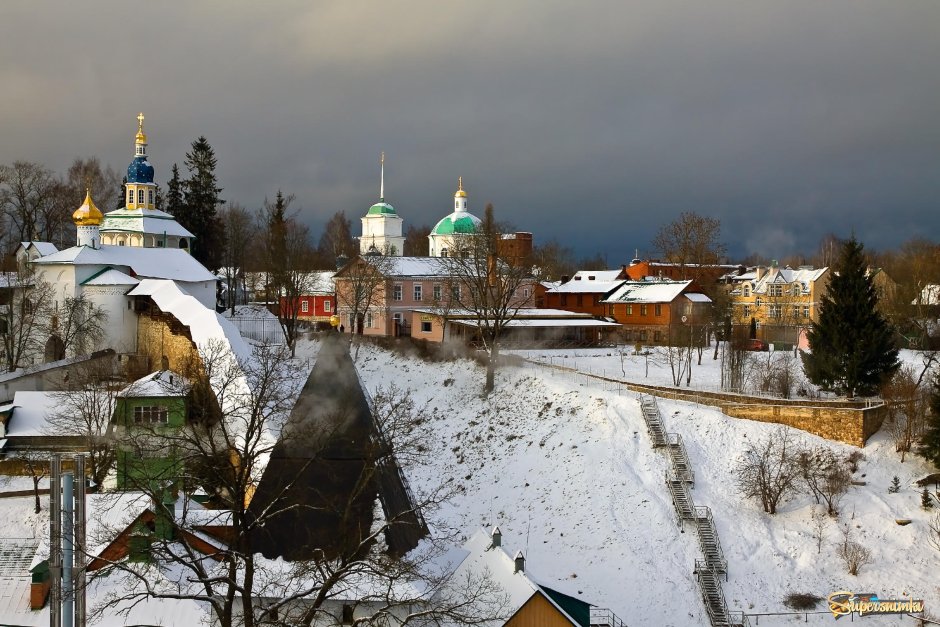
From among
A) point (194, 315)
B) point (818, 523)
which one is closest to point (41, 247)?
point (194, 315)

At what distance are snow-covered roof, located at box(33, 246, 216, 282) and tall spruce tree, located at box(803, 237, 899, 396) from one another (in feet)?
105

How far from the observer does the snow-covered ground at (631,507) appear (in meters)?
20.8

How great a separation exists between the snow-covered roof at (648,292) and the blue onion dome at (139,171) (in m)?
31.0

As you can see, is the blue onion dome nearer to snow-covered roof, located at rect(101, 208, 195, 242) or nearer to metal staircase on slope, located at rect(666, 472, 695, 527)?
snow-covered roof, located at rect(101, 208, 195, 242)

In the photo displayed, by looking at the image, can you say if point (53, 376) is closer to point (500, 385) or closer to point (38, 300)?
point (38, 300)

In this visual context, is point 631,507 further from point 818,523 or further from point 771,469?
point 818,523

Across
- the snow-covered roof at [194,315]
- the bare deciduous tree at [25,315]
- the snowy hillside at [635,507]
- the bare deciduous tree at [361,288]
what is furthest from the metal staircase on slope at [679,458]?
the bare deciduous tree at [25,315]

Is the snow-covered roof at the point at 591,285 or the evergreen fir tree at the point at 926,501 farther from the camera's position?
the snow-covered roof at the point at 591,285

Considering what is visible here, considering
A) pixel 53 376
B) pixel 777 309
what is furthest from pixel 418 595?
pixel 777 309

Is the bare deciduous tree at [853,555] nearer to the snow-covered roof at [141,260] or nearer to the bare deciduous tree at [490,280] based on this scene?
the bare deciduous tree at [490,280]

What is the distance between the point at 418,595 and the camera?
45.6 feet

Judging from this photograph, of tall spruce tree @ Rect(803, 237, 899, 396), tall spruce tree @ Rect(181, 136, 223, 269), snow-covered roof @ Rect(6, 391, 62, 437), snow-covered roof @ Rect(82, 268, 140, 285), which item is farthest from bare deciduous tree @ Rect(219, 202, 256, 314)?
tall spruce tree @ Rect(803, 237, 899, 396)

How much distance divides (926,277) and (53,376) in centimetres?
4595

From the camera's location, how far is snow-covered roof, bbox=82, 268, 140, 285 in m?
41.5
